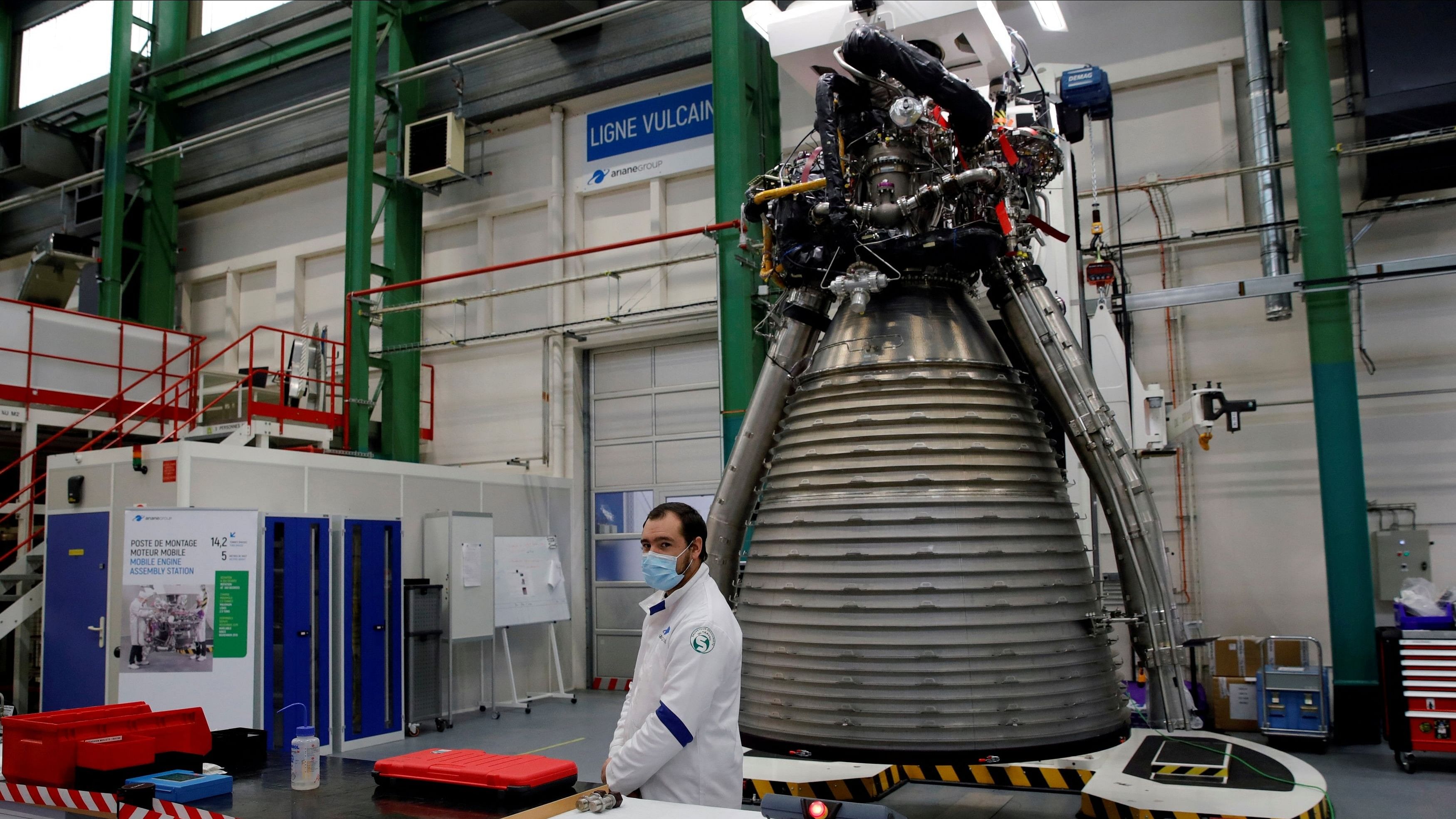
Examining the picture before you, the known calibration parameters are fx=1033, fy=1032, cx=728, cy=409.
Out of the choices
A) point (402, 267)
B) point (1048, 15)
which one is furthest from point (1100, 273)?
point (402, 267)

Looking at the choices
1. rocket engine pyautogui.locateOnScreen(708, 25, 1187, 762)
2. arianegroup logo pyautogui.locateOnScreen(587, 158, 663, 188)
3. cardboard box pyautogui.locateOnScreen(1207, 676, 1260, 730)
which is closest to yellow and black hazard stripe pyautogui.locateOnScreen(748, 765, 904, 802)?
rocket engine pyautogui.locateOnScreen(708, 25, 1187, 762)

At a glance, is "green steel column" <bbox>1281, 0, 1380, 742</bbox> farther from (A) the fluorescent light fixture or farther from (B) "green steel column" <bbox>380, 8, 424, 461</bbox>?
(B) "green steel column" <bbox>380, 8, 424, 461</bbox>

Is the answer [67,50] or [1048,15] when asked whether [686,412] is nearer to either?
[1048,15]

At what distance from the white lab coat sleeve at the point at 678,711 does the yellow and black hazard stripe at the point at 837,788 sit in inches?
101

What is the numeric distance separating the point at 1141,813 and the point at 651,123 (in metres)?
11.1

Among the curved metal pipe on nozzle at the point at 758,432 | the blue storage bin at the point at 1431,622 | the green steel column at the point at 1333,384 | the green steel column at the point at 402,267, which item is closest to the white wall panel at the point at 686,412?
the green steel column at the point at 402,267

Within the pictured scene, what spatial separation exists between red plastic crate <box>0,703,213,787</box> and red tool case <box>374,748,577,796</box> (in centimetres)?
99

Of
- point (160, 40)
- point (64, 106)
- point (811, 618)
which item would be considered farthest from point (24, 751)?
point (64, 106)

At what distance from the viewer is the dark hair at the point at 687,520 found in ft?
12.4

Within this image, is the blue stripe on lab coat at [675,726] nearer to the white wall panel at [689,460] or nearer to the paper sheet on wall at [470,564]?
the paper sheet on wall at [470,564]

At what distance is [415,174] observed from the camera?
1484cm

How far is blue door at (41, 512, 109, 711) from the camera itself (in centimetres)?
940

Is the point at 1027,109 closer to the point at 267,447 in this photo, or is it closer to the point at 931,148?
the point at 931,148

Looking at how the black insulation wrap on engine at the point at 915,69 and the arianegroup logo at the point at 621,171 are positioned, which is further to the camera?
the arianegroup logo at the point at 621,171
